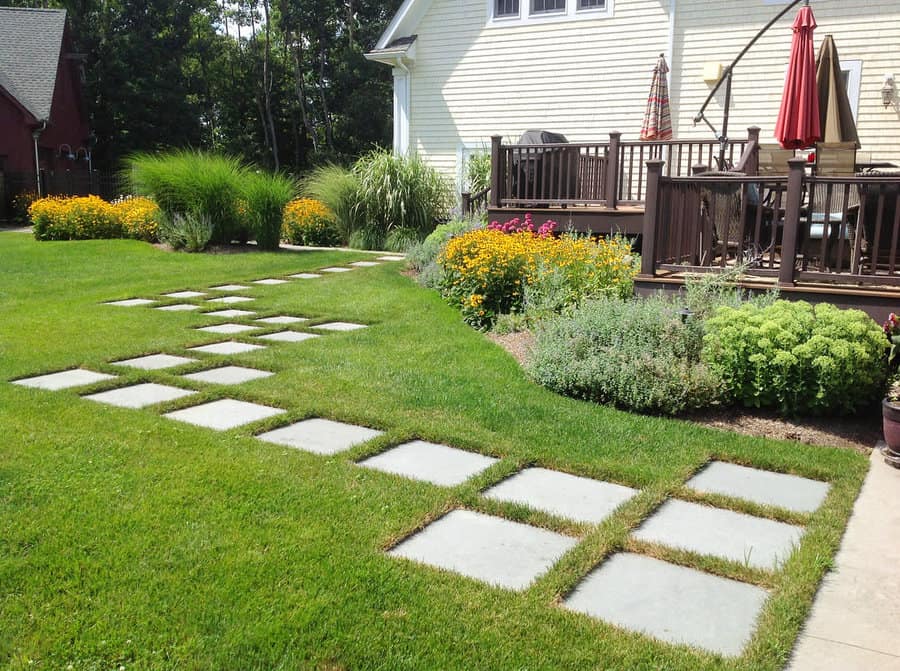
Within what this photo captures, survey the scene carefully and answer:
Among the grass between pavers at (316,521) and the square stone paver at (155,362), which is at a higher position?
the square stone paver at (155,362)

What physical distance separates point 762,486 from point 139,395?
360 centimetres

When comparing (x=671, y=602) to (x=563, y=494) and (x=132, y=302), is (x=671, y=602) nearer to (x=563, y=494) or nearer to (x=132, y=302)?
(x=563, y=494)

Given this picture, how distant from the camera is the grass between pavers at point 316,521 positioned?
2219 mm

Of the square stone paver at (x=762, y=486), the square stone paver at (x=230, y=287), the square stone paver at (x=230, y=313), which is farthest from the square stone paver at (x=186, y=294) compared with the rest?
the square stone paver at (x=762, y=486)

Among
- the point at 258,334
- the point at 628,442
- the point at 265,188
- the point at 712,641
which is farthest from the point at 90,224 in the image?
the point at 712,641

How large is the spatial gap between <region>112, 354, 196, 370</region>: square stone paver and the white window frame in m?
10.4

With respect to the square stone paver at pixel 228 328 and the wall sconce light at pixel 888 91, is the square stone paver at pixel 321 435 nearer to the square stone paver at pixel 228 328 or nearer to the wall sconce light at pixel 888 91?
the square stone paver at pixel 228 328

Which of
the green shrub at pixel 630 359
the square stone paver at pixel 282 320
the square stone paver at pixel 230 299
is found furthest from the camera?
the square stone paver at pixel 230 299

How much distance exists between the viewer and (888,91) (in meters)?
10.9

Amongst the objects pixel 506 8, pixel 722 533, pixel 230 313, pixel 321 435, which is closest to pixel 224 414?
pixel 321 435

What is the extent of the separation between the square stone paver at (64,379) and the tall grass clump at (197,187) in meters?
7.73

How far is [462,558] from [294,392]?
90.2 inches

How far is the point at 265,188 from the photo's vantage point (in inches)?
487

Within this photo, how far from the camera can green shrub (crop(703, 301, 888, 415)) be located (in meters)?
4.24
